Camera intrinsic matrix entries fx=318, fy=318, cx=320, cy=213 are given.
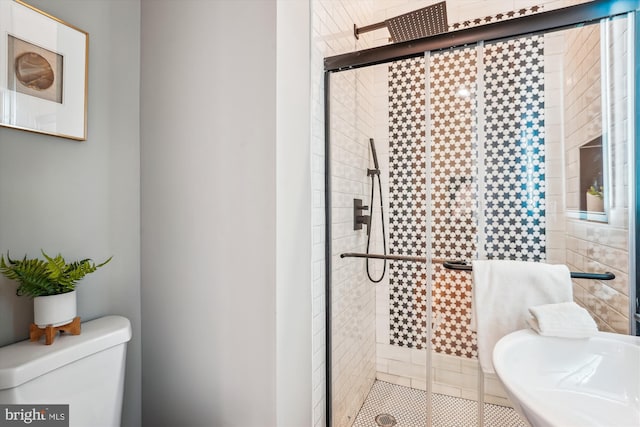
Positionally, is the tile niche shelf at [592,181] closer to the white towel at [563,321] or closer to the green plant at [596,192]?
the green plant at [596,192]

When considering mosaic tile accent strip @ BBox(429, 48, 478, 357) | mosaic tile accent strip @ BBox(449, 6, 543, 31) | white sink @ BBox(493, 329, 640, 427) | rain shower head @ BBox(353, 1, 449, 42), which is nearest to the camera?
white sink @ BBox(493, 329, 640, 427)

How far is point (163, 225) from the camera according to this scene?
1346mm

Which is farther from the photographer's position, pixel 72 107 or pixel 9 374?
pixel 72 107

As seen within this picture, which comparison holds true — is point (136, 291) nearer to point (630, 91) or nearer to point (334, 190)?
point (334, 190)

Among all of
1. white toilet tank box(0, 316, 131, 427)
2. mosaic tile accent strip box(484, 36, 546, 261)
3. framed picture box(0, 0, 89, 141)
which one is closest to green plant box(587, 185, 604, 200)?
mosaic tile accent strip box(484, 36, 546, 261)

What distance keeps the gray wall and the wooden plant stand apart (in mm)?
81

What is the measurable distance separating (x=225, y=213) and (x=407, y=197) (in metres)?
0.77

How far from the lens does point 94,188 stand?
122 cm

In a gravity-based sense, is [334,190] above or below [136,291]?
above

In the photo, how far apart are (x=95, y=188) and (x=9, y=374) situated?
0.66 m

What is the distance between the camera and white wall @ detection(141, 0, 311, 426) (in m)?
1.16

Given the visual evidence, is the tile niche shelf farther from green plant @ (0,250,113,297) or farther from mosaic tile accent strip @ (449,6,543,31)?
green plant @ (0,250,113,297)

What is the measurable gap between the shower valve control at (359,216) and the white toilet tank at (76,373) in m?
1.04

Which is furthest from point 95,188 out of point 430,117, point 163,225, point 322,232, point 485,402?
point 485,402
